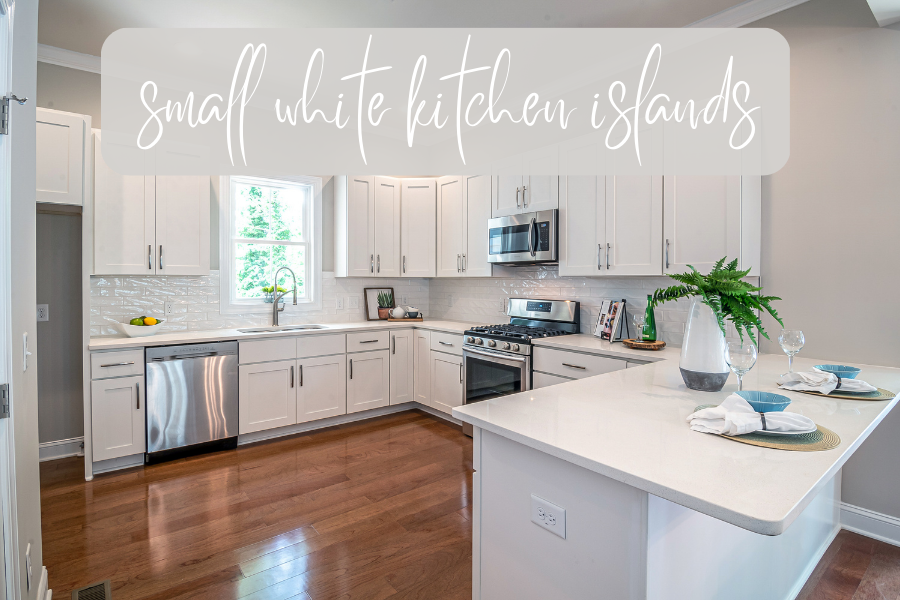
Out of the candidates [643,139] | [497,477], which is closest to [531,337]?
[643,139]

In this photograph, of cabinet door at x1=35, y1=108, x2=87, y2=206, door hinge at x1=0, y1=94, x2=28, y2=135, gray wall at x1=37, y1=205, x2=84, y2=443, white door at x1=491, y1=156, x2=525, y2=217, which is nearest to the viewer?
door hinge at x1=0, y1=94, x2=28, y2=135

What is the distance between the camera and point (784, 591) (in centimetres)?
179

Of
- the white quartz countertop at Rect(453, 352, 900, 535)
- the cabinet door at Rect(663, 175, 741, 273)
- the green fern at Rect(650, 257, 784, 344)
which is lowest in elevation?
the white quartz countertop at Rect(453, 352, 900, 535)

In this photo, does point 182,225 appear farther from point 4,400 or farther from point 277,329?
point 4,400

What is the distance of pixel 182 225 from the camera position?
3588mm

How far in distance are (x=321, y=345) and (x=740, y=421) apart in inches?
134

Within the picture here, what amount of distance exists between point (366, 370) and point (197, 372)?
1.41 metres

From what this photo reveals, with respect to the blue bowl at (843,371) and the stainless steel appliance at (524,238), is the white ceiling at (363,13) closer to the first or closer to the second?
the stainless steel appliance at (524,238)

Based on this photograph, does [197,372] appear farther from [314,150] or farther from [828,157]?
[828,157]

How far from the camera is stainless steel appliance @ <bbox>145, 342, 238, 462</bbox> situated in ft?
10.6

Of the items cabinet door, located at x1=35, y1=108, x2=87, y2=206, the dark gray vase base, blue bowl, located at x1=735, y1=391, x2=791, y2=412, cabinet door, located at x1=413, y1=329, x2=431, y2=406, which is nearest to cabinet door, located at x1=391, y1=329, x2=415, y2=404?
cabinet door, located at x1=413, y1=329, x2=431, y2=406

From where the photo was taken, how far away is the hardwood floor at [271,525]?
78.2 inches

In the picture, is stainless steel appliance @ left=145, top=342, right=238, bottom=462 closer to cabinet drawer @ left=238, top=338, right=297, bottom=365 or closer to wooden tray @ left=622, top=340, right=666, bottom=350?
cabinet drawer @ left=238, top=338, right=297, bottom=365

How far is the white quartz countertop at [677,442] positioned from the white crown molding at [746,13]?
215 centimetres
